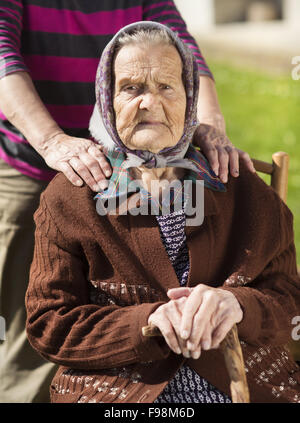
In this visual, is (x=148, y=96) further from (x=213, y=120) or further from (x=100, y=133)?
(x=213, y=120)

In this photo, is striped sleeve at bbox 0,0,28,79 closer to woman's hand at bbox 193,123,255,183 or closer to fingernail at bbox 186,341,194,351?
woman's hand at bbox 193,123,255,183

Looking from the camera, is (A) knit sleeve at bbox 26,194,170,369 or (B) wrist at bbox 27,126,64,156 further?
(B) wrist at bbox 27,126,64,156

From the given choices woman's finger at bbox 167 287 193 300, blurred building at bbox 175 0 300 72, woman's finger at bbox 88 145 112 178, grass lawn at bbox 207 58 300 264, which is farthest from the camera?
blurred building at bbox 175 0 300 72

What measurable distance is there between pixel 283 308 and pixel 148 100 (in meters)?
0.78

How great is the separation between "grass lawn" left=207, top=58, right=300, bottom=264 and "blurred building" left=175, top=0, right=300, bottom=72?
3.00 ft

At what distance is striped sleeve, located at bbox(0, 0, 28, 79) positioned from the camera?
2391 mm

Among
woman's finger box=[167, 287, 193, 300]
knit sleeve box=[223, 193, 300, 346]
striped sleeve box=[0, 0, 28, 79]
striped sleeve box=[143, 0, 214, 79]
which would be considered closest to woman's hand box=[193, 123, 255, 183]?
knit sleeve box=[223, 193, 300, 346]

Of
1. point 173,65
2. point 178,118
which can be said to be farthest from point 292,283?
point 173,65

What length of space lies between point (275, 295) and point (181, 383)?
0.41 m

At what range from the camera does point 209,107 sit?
2.61 m

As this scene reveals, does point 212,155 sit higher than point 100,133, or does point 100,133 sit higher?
point 100,133

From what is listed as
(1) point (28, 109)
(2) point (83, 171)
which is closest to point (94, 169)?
(2) point (83, 171)

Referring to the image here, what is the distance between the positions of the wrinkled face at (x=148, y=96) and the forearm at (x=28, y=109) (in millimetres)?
358

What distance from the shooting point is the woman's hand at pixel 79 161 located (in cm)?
217
